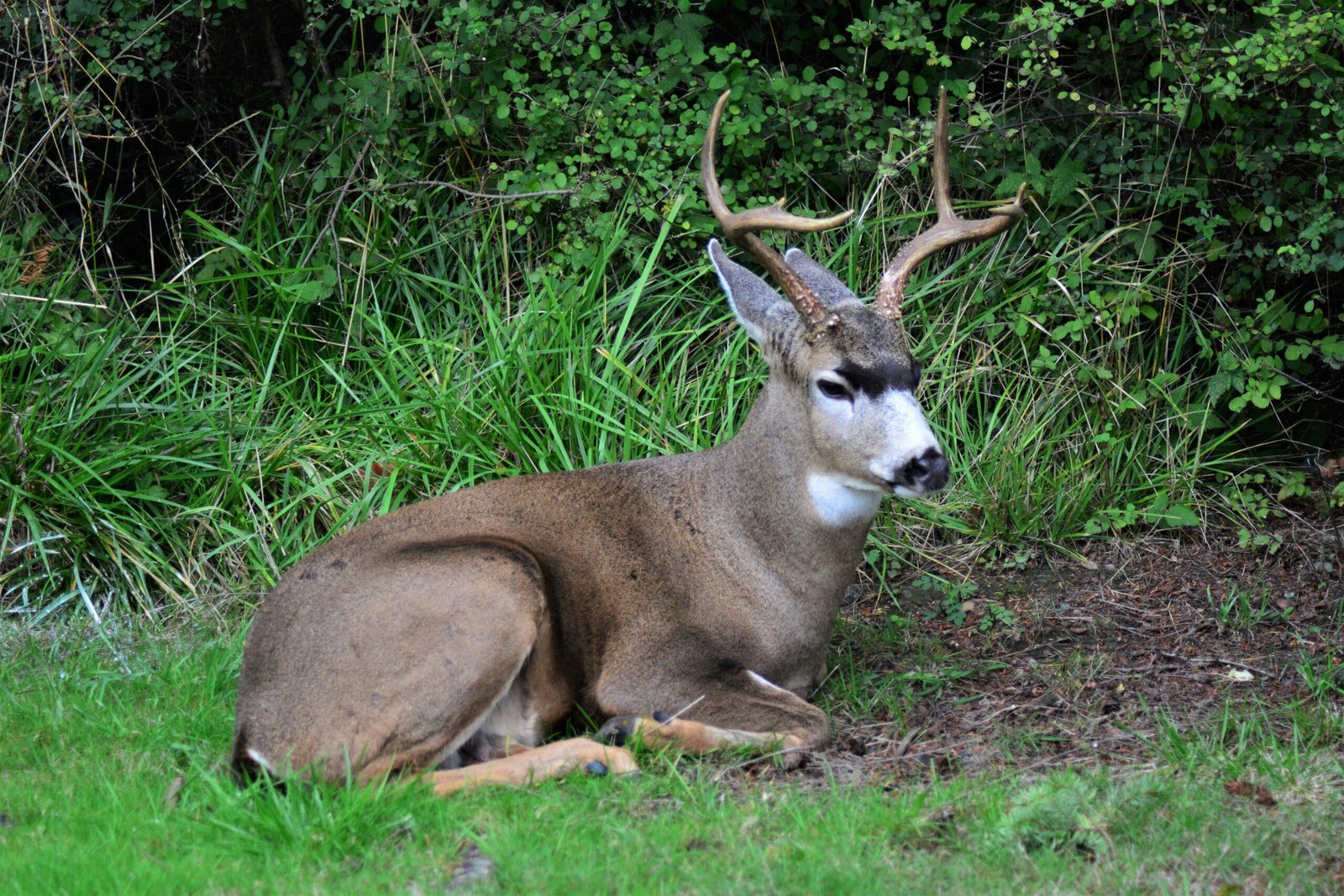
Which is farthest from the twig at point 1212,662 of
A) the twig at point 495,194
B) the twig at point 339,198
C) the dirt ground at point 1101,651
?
the twig at point 339,198

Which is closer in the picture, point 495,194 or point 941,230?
point 941,230

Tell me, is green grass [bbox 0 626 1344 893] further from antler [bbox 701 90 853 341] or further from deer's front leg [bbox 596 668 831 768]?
antler [bbox 701 90 853 341]

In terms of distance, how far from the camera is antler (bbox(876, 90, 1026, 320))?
15.5ft

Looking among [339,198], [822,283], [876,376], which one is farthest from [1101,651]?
[339,198]

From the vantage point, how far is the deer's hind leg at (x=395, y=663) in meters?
3.98

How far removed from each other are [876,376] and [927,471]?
35cm

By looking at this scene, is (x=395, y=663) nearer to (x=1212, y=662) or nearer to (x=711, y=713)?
(x=711, y=713)

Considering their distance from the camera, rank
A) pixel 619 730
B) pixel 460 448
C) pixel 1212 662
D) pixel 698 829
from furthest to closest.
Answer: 1. pixel 460 448
2. pixel 1212 662
3. pixel 619 730
4. pixel 698 829

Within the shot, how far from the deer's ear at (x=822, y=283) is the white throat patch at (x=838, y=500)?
0.55 meters

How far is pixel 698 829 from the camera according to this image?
3.71 m

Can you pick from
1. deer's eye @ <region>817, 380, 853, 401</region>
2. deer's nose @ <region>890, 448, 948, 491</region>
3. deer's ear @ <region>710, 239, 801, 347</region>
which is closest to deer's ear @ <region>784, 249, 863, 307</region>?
deer's ear @ <region>710, 239, 801, 347</region>

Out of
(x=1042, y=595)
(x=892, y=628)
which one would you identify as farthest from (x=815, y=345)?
(x=1042, y=595)

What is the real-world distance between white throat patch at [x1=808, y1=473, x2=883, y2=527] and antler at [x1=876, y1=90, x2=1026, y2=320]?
1.84 ft

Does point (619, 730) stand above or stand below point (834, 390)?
below
